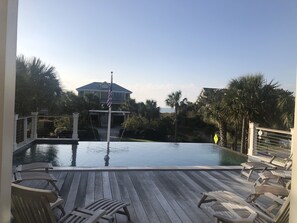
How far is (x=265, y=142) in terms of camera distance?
10.4 meters

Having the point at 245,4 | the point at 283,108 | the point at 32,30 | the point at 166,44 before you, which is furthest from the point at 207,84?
the point at 32,30

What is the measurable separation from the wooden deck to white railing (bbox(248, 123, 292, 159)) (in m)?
3.71

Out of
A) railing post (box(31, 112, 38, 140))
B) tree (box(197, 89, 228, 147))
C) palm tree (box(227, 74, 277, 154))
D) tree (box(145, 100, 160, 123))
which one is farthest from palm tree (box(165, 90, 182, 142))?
railing post (box(31, 112, 38, 140))

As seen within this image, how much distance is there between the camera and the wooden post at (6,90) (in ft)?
4.82

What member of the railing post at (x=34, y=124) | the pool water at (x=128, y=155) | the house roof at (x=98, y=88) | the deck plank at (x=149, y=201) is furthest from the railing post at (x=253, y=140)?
A: the house roof at (x=98, y=88)

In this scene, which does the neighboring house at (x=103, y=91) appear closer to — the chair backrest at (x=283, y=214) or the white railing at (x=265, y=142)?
the white railing at (x=265, y=142)

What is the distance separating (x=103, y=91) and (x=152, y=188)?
2296 cm

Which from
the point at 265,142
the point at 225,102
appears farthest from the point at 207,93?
the point at 265,142

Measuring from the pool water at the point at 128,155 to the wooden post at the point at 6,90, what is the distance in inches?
299

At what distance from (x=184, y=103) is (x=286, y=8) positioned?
491 inches

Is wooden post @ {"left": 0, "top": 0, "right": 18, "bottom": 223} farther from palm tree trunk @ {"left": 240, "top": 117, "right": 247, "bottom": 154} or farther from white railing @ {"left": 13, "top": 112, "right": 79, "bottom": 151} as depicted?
palm tree trunk @ {"left": 240, "top": 117, "right": 247, "bottom": 154}

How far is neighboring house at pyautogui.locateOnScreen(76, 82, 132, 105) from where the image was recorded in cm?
2635

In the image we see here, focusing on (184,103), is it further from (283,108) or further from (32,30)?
(32,30)

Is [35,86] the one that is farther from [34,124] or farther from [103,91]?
[103,91]
